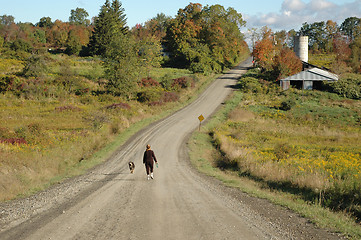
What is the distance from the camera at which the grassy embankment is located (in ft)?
50.8

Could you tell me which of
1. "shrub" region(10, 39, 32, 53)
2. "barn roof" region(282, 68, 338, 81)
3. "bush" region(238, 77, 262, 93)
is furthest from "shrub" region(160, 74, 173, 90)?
"shrub" region(10, 39, 32, 53)

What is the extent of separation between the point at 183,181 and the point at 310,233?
7374mm

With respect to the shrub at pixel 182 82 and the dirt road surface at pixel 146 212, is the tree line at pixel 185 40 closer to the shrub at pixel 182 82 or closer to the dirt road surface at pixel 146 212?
the shrub at pixel 182 82

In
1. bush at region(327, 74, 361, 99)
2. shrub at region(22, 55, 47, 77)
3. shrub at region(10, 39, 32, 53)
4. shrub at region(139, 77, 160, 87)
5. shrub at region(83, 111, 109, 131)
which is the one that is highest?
→ shrub at region(10, 39, 32, 53)

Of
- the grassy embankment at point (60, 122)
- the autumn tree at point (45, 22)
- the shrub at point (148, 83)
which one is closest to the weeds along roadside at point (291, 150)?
the grassy embankment at point (60, 122)

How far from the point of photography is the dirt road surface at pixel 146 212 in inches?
306

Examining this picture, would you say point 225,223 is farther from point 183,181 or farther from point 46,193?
point 46,193

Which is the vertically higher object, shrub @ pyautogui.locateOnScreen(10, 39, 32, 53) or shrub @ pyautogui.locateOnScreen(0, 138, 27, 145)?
shrub @ pyautogui.locateOnScreen(10, 39, 32, 53)

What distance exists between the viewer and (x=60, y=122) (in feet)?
98.7

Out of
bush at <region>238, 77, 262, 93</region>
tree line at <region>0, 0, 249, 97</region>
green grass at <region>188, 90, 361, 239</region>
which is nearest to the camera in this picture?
green grass at <region>188, 90, 361, 239</region>

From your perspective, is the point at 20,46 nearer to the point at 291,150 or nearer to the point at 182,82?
the point at 182,82

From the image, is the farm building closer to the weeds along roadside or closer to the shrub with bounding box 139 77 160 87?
the weeds along roadside

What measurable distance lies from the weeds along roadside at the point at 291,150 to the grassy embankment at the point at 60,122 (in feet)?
25.9

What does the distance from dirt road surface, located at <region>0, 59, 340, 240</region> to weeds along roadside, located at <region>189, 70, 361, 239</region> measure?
133cm
